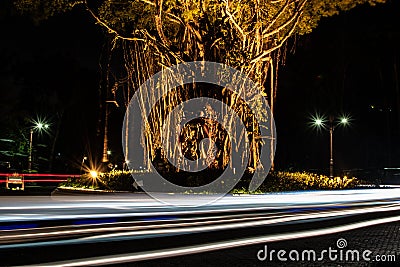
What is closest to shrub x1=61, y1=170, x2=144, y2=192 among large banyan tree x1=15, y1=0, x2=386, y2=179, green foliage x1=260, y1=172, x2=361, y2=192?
large banyan tree x1=15, y1=0, x2=386, y2=179

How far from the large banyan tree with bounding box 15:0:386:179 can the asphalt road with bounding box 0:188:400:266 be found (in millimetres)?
4832

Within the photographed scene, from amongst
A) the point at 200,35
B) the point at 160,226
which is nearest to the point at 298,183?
the point at 200,35

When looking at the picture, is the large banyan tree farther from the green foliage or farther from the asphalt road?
the asphalt road

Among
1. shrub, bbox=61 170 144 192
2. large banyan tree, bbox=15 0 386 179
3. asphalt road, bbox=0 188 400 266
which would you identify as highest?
large banyan tree, bbox=15 0 386 179

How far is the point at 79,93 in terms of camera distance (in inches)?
2346

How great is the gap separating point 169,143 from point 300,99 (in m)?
36.9

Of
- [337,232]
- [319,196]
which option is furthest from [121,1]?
[337,232]

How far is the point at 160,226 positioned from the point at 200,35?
42.7 feet

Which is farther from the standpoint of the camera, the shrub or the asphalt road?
the shrub

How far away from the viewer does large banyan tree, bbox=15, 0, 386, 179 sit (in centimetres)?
2419

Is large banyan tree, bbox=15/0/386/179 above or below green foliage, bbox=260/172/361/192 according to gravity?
above

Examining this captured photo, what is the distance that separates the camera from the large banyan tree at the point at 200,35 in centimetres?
2419

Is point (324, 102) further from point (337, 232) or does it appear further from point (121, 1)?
point (337, 232)

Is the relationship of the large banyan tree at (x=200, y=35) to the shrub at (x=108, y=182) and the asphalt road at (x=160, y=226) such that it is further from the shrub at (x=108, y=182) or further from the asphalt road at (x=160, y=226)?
the asphalt road at (x=160, y=226)
